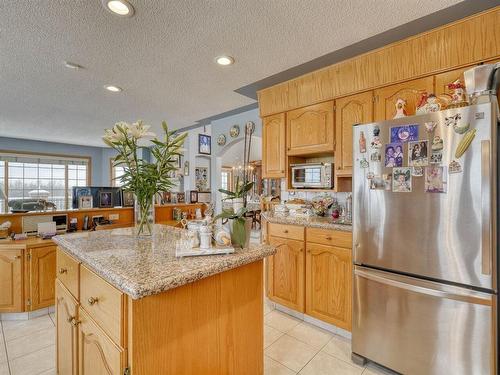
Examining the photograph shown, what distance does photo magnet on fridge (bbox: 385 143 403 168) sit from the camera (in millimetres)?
1670

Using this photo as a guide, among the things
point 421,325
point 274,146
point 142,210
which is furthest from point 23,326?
point 421,325

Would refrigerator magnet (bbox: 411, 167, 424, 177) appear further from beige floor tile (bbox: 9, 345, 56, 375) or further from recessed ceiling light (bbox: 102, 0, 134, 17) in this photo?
beige floor tile (bbox: 9, 345, 56, 375)

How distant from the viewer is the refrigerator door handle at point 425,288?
4.60 ft

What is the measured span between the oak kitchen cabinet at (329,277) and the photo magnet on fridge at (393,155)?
682mm

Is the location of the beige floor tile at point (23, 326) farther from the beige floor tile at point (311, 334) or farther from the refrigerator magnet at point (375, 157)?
the refrigerator magnet at point (375, 157)

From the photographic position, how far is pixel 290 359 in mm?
1954

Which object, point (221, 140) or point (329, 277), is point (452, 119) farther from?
point (221, 140)

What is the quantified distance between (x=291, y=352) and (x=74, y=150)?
26.7 feet

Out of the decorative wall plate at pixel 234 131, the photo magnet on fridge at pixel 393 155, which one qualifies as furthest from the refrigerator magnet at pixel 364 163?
the decorative wall plate at pixel 234 131

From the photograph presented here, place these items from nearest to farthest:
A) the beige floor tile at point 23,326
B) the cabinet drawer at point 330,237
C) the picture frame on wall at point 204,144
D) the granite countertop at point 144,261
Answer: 1. the granite countertop at point 144,261
2. the cabinet drawer at point 330,237
3. the beige floor tile at point 23,326
4. the picture frame on wall at point 204,144

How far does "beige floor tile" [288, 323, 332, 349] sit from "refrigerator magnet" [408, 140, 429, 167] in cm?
162

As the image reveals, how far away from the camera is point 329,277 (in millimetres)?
2242

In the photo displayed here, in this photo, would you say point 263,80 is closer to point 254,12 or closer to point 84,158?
point 254,12

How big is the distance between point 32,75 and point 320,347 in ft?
12.8
